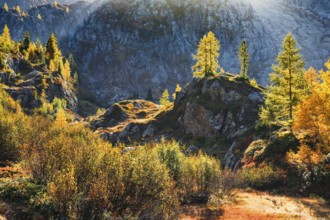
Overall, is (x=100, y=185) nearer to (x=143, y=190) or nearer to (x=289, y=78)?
(x=143, y=190)

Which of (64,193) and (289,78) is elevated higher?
(289,78)

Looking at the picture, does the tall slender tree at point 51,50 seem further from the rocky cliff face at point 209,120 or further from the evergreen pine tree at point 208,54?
the evergreen pine tree at point 208,54

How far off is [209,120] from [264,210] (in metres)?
46.1

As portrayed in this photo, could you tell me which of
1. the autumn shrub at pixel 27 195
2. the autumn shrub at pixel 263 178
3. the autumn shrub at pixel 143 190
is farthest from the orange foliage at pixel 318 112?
the autumn shrub at pixel 27 195

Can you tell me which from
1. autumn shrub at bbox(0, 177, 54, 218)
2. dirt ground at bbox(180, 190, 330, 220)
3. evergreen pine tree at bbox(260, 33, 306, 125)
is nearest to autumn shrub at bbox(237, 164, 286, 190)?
dirt ground at bbox(180, 190, 330, 220)

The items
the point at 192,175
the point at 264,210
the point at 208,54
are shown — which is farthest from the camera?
the point at 208,54

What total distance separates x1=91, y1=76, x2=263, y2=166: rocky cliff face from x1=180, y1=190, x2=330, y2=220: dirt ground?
19.3 metres

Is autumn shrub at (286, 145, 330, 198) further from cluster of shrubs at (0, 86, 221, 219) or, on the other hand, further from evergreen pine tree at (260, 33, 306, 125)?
cluster of shrubs at (0, 86, 221, 219)

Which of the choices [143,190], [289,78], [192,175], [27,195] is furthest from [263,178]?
[27,195]

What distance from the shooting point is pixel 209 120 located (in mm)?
67875

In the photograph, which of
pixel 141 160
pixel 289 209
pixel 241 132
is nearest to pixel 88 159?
pixel 141 160

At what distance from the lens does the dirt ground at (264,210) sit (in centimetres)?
1973

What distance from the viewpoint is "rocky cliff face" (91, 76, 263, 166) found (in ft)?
198

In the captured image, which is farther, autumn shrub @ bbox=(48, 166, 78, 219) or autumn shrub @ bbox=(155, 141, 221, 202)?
autumn shrub @ bbox=(155, 141, 221, 202)
